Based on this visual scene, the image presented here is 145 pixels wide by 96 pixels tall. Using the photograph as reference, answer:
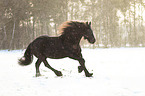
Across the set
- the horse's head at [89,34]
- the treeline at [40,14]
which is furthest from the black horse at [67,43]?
the treeline at [40,14]

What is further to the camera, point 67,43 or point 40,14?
point 40,14

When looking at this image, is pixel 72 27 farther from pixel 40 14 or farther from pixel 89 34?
pixel 40 14

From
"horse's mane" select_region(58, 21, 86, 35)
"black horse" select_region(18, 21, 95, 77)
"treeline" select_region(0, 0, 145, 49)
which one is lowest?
"black horse" select_region(18, 21, 95, 77)

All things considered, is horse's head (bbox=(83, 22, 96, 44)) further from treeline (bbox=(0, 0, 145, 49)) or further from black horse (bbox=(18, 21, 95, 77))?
treeline (bbox=(0, 0, 145, 49))

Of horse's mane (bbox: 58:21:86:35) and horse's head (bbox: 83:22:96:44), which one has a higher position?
horse's mane (bbox: 58:21:86:35)

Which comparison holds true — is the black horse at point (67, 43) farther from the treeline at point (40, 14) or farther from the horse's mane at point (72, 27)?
the treeline at point (40, 14)

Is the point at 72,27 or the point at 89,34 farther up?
the point at 72,27

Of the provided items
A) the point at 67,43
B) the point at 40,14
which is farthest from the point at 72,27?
the point at 40,14

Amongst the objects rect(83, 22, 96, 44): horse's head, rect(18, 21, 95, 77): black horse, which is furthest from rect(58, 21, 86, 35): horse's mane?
rect(83, 22, 96, 44): horse's head

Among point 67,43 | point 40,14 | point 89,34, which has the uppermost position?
point 40,14

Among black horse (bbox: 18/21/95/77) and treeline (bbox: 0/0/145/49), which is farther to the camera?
treeline (bbox: 0/0/145/49)

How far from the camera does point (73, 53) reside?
694 centimetres

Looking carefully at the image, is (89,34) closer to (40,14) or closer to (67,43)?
(67,43)

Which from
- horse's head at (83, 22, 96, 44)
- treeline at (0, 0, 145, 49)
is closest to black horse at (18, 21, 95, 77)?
horse's head at (83, 22, 96, 44)
